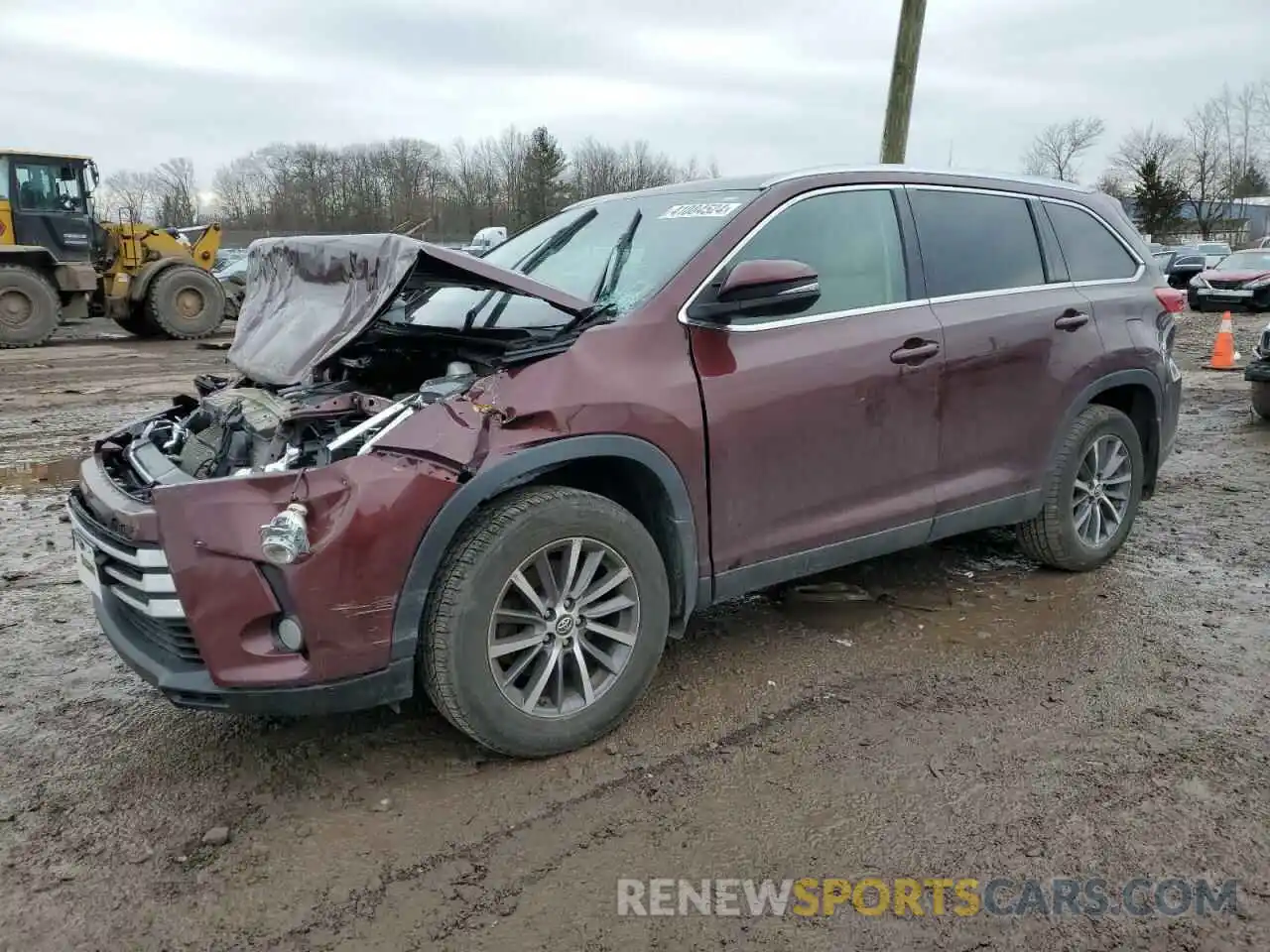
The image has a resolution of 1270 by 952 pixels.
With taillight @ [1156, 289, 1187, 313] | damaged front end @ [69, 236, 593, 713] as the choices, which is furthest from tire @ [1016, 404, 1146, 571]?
damaged front end @ [69, 236, 593, 713]

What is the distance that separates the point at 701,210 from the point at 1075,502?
7.74 ft

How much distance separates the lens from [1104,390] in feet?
14.9

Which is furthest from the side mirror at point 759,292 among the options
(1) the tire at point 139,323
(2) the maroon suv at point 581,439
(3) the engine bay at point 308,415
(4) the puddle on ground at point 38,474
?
(1) the tire at point 139,323

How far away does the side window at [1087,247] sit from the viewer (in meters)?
4.53

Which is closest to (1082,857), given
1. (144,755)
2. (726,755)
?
(726,755)

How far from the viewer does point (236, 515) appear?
258 cm

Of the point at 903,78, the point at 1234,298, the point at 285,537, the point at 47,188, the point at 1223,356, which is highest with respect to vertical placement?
the point at 47,188

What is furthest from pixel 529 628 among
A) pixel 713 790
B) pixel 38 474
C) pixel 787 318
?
pixel 38 474

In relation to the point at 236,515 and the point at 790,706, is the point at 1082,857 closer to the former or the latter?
the point at 790,706

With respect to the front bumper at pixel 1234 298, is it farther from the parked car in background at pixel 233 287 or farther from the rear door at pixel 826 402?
the parked car in background at pixel 233 287

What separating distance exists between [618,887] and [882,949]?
26.4 inches

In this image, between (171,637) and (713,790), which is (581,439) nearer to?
(713,790)

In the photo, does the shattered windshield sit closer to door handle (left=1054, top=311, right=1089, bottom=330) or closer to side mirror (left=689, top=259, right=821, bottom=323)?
side mirror (left=689, top=259, right=821, bottom=323)

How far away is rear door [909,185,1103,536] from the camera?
A: 13.0 feet
